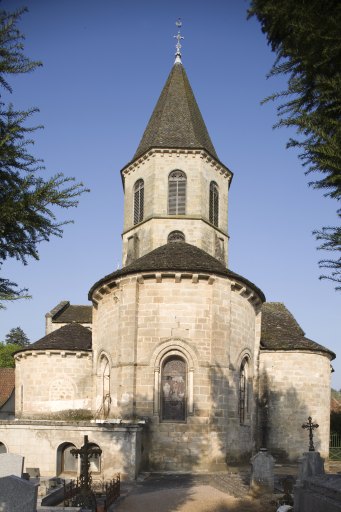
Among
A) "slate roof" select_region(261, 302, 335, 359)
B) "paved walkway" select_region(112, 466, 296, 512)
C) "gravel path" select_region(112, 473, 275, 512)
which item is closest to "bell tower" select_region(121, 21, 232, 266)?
"slate roof" select_region(261, 302, 335, 359)

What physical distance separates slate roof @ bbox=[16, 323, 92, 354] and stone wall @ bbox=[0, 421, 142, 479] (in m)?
7.97

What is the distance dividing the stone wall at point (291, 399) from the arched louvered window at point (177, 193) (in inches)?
326

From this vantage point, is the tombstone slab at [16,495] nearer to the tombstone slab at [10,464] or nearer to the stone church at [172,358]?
the tombstone slab at [10,464]

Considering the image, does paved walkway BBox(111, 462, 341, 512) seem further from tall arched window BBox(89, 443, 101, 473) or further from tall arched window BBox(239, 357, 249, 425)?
tall arched window BBox(239, 357, 249, 425)

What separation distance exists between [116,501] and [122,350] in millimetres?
6718

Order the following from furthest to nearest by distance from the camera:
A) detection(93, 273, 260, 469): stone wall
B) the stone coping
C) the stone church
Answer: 1. detection(93, 273, 260, 469): stone wall
2. the stone church
3. the stone coping

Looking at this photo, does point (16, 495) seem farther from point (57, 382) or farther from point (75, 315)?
point (75, 315)

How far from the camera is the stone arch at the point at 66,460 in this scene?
1667 centimetres

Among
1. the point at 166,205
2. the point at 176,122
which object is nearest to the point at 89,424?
the point at 166,205

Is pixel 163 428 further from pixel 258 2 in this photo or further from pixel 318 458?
pixel 258 2

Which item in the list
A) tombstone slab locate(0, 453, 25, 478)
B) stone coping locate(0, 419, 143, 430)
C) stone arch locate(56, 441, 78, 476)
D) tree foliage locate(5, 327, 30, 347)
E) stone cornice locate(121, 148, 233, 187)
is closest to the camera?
tombstone slab locate(0, 453, 25, 478)

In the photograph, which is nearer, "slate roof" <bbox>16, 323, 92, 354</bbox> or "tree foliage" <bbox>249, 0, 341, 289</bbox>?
"tree foliage" <bbox>249, 0, 341, 289</bbox>

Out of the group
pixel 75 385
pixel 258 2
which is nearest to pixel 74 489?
pixel 258 2

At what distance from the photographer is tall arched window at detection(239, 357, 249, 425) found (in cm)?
2069
